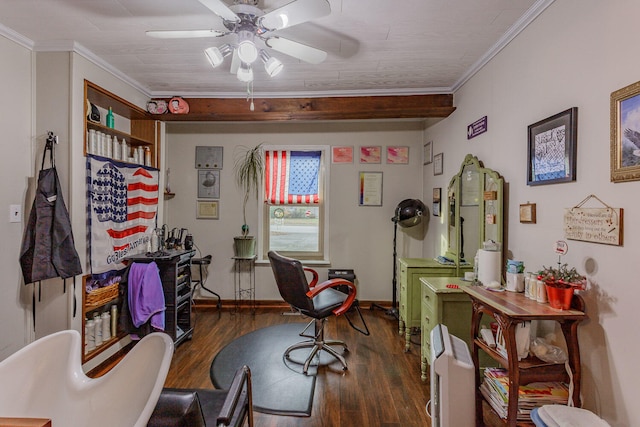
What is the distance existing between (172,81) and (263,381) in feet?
9.39

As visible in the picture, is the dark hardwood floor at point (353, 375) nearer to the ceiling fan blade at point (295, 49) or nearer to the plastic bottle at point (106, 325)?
the plastic bottle at point (106, 325)

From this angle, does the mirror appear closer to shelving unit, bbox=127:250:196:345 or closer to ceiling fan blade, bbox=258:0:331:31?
ceiling fan blade, bbox=258:0:331:31

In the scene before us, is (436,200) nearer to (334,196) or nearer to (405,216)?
(405,216)

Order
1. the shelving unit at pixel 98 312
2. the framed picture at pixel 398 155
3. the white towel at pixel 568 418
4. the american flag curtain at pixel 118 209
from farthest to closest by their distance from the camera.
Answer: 1. the framed picture at pixel 398 155
2. the american flag curtain at pixel 118 209
3. the shelving unit at pixel 98 312
4. the white towel at pixel 568 418

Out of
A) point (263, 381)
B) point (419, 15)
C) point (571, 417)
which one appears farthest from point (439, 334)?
point (419, 15)

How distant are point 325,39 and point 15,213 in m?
2.54

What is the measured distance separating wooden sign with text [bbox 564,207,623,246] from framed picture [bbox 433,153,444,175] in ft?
6.00

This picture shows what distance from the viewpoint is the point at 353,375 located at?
96.8 inches

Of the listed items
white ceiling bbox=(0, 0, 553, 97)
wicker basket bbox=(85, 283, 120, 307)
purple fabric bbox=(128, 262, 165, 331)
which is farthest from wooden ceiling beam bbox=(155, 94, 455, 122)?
wicker basket bbox=(85, 283, 120, 307)

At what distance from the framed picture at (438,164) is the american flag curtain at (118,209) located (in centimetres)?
311

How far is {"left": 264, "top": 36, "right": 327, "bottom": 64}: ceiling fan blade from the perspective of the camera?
1.85 metres

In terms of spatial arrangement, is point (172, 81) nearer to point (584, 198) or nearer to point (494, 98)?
point (494, 98)

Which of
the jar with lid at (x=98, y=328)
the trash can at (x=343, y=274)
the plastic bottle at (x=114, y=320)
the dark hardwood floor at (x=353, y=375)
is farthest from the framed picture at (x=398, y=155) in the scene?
the jar with lid at (x=98, y=328)

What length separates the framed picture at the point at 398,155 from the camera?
13.1 feet
